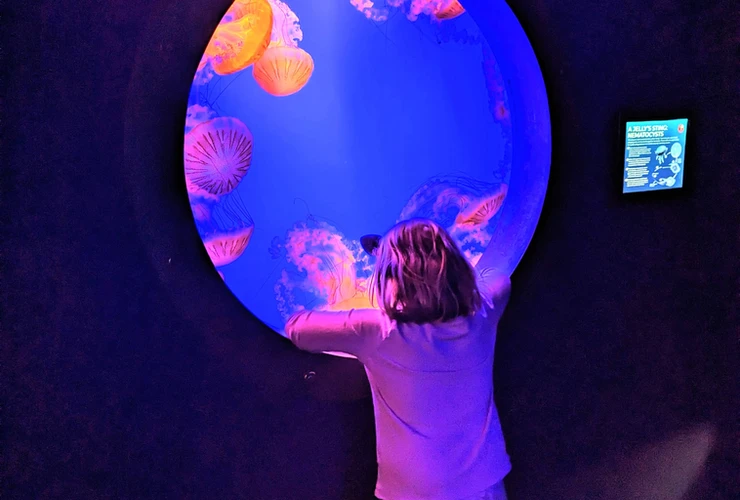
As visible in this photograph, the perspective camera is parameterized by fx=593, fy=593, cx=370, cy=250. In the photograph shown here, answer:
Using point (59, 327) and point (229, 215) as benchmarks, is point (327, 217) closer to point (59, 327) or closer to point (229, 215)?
point (229, 215)

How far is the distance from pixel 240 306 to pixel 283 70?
0.75 meters

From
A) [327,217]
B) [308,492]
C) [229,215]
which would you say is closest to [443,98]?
[327,217]

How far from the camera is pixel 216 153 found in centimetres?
177

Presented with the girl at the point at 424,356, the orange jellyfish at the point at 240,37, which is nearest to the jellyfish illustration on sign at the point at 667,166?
the girl at the point at 424,356

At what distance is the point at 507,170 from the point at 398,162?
1.44ft

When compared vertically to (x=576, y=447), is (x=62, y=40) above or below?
above

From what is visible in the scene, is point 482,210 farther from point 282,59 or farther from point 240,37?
point 240,37

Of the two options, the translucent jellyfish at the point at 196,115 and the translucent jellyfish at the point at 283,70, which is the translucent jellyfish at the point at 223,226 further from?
the translucent jellyfish at the point at 283,70

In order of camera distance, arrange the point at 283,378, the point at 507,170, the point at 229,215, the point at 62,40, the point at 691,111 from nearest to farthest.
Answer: the point at 62,40 → the point at 229,215 → the point at 283,378 → the point at 507,170 → the point at 691,111

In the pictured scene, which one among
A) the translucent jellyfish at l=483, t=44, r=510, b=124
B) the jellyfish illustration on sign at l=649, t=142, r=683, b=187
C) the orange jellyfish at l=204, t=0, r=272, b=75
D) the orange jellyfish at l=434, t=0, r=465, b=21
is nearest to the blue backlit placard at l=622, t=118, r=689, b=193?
the jellyfish illustration on sign at l=649, t=142, r=683, b=187

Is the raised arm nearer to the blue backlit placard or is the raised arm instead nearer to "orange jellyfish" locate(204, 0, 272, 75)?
the blue backlit placard

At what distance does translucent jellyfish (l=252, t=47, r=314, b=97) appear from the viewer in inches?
70.3

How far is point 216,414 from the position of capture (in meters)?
1.91

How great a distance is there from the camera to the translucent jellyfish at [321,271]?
1.88m
